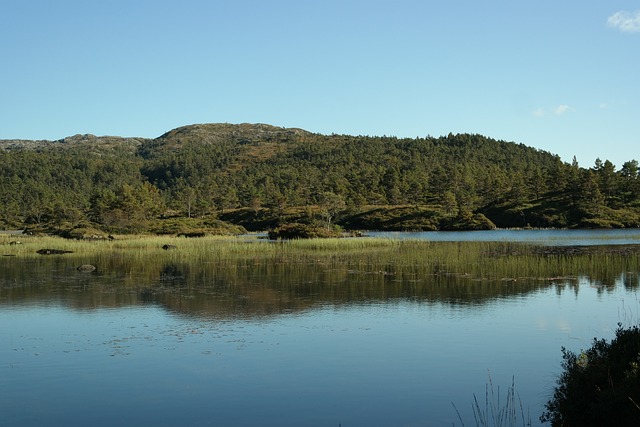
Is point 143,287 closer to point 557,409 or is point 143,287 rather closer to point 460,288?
point 460,288

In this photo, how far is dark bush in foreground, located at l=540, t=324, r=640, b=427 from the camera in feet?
38.9

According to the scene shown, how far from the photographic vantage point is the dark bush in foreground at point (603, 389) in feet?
38.9

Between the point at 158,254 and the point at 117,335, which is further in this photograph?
the point at 158,254

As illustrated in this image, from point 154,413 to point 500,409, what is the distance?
8084 millimetres

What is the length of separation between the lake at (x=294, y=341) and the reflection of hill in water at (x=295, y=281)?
184mm

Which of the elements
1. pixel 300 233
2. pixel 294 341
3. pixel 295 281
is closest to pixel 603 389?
pixel 294 341

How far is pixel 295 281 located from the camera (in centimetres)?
4028

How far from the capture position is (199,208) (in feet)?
571

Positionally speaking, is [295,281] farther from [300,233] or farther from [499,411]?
[300,233]

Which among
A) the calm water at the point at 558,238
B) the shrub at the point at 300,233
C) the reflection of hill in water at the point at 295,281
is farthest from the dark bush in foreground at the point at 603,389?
the shrub at the point at 300,233

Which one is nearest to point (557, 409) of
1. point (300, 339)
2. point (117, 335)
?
point (300, 339)

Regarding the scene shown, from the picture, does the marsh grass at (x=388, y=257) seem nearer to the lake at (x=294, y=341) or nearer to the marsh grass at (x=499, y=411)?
the lake at (x=294, y=341)

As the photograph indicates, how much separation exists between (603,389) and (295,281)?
93.4ft

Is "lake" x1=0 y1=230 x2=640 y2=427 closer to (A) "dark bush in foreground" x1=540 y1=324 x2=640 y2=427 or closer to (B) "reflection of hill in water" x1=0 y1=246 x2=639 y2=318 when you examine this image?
(B) "reflection of hill in water" x1=0 y1=246 x2=639 y2=318
